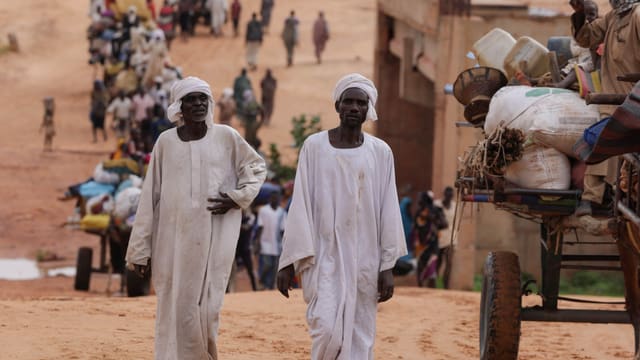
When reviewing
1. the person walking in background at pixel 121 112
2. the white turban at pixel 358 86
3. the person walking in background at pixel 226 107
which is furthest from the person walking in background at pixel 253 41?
the white turban at pixel 358 86

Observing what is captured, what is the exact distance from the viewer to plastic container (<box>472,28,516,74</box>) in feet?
38.1

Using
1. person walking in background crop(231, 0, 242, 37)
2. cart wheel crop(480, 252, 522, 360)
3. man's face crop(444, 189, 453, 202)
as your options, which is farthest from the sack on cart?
person walking in background crop(231, 0, 242, 37)

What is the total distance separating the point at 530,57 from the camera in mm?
10922

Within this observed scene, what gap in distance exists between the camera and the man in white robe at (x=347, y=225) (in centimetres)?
818

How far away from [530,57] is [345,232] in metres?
3.19

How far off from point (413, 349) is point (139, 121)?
62.5 feet

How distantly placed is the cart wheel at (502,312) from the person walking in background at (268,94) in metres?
26.6

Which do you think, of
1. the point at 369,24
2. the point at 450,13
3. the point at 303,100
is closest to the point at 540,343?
the point at 450,13

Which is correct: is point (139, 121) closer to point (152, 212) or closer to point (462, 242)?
point (462, 242)

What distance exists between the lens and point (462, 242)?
68.4ft

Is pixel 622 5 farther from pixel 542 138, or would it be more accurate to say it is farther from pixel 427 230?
pixel 427 230

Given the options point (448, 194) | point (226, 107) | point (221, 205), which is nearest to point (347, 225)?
point (221, 205)

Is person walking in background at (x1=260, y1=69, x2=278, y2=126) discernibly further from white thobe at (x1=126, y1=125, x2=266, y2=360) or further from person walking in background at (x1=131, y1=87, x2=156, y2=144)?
white thobe at (x1=126, y1=125, x2=266, y2=360)

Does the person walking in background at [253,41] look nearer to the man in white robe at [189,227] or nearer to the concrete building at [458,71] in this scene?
Answer: the concrete building at [458,71]
